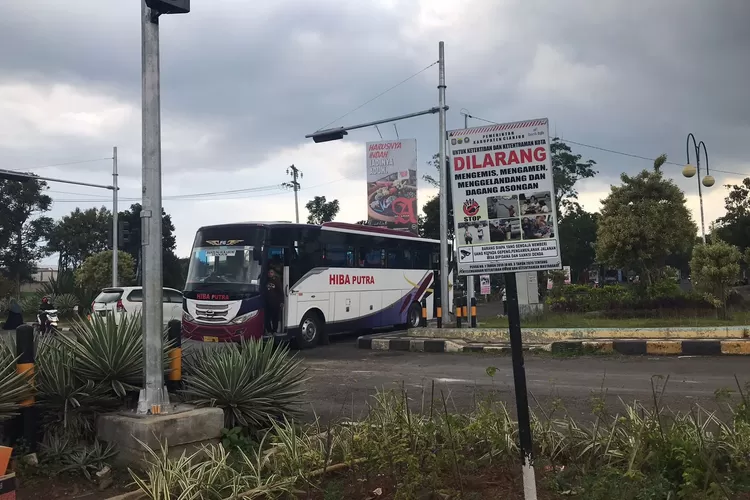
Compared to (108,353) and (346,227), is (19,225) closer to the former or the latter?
(346,227)

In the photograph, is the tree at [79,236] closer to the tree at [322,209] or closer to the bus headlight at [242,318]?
the tree at [322,209]

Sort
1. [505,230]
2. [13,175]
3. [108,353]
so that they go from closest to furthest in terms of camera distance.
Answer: [505,230] < [108,353] < [13,175]

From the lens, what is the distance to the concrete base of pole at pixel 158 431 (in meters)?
5.05

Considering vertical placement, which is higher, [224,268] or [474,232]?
[224,268]

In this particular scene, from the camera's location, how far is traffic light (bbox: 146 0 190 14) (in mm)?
5706

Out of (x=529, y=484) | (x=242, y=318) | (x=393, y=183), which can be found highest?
(x=393, y=183)

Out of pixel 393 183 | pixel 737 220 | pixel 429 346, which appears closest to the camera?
pixel 429 346

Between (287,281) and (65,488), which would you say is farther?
(287,281)

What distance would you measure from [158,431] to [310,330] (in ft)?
38.3

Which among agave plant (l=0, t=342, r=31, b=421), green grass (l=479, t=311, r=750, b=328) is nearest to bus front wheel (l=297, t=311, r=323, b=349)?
green grass (l=479, t=311, r=750, b=328)

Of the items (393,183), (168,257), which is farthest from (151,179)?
(168,257)

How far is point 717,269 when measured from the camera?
14789mm

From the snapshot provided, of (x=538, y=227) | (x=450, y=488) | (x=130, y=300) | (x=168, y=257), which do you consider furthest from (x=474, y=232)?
(x=168, y=257)

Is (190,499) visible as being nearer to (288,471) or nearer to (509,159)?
(288,471)
